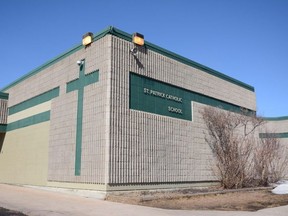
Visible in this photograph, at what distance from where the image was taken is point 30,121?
1123 inches

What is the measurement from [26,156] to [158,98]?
43.3 feet

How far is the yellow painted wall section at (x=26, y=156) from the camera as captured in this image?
25.4 m

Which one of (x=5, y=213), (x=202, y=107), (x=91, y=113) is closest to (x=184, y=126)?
(x=202, y=107)

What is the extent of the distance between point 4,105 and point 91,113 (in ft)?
52.7

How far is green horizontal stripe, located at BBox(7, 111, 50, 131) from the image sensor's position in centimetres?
2610

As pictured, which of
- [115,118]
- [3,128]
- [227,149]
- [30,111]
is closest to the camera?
[115,118]

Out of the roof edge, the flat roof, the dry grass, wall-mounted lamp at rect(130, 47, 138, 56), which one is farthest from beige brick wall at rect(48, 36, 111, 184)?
the dry grass

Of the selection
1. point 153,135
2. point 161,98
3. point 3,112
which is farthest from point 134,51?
point 3,112

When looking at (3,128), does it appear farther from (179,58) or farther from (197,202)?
(197,202)

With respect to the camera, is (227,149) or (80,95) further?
(227,149)

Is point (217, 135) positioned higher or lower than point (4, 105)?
lower

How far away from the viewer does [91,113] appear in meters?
20.8

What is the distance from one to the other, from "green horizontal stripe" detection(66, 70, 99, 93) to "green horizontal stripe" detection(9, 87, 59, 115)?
1.94m

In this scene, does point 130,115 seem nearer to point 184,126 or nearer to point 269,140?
point 184,126
